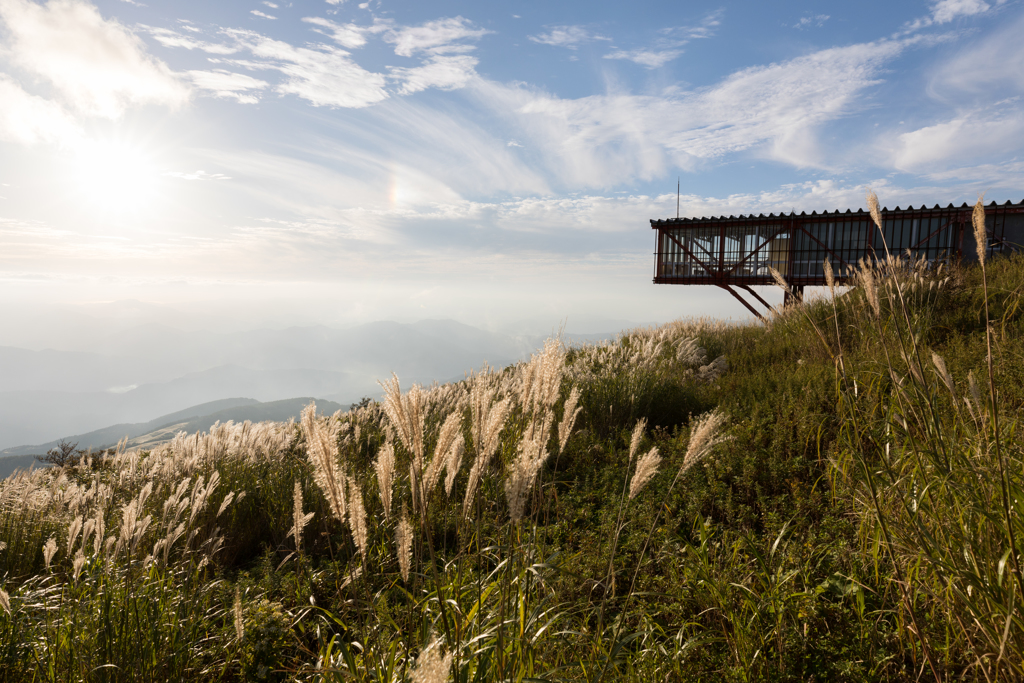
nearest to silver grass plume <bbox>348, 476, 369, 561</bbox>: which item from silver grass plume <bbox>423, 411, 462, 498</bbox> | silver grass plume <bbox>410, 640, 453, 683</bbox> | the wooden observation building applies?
silver grass plume <bbox>423, 411, 462, 498</bbox>

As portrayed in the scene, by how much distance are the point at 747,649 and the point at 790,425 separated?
3164 mm

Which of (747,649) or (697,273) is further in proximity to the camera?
(697,273)

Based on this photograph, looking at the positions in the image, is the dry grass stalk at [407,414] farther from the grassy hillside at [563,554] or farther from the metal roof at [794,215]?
the metal roof at [794,215]

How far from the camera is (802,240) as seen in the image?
64.2ft

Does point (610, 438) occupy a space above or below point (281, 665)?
above

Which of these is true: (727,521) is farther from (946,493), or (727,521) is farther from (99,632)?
(99,632)

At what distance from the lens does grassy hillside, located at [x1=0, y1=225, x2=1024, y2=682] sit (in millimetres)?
1729

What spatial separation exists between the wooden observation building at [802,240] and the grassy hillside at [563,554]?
576 inches

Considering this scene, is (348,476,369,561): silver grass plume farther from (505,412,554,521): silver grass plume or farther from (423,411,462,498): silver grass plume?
(505,412,554,521): silver grass plume

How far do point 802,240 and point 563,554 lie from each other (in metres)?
20.7

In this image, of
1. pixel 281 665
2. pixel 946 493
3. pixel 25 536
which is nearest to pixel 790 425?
pixel 946 493

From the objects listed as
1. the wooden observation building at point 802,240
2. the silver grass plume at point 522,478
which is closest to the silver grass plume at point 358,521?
the silver grass plume at point 522,478

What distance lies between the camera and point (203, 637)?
2.61 m

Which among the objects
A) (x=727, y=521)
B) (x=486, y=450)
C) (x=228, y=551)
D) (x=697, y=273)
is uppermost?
(x=697, y=273)
